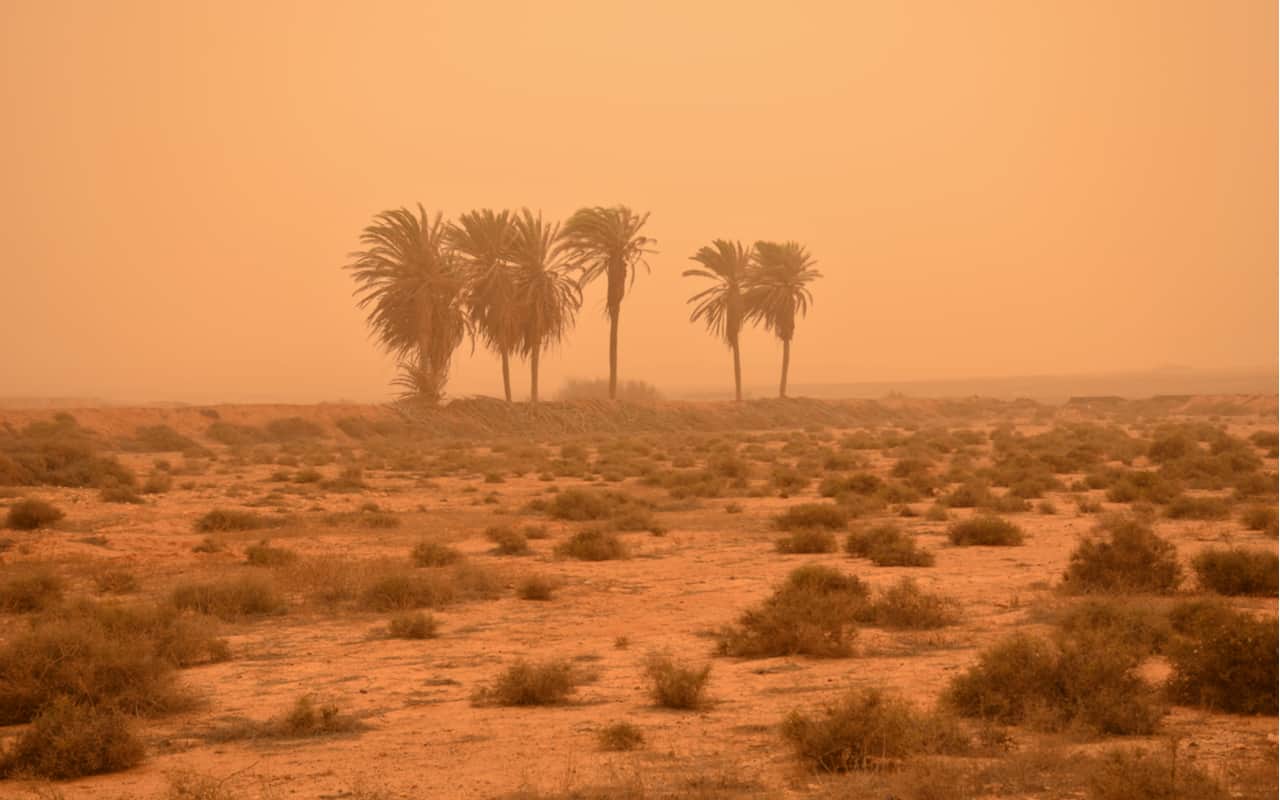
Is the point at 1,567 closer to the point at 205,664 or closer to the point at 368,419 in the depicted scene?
the point at 205,664

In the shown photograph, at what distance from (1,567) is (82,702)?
Result: 8.92 metres

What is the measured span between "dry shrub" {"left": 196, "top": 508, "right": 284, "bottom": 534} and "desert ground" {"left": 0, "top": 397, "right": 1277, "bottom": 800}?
0.08 m

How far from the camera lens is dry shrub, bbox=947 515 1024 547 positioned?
19.0 metres

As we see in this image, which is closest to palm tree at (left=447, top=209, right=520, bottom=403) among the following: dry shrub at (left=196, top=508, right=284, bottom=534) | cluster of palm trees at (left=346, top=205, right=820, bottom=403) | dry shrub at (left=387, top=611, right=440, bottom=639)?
cluster of palm trees at (left=346, top=205, right=820, bottom=403)

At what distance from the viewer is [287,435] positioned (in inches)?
2050

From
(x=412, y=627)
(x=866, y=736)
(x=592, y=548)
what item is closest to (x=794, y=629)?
(x=866, y=736)

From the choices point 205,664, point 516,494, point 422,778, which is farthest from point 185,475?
point 422,778

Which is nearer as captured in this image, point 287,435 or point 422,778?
point 422,778

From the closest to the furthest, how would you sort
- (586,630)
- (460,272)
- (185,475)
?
(586,630) < (185,475) < (460,272)

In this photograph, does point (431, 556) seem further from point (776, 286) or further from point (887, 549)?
point (776, 286)

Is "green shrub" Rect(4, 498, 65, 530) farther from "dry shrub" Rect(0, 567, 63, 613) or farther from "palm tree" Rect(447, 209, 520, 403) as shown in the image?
"palm tree" Rect(447, 209, 520, 403)

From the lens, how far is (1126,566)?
14.3 meters

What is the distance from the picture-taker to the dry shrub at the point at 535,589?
48.5 feet

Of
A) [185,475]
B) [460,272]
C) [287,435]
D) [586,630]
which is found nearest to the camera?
[586,630]
